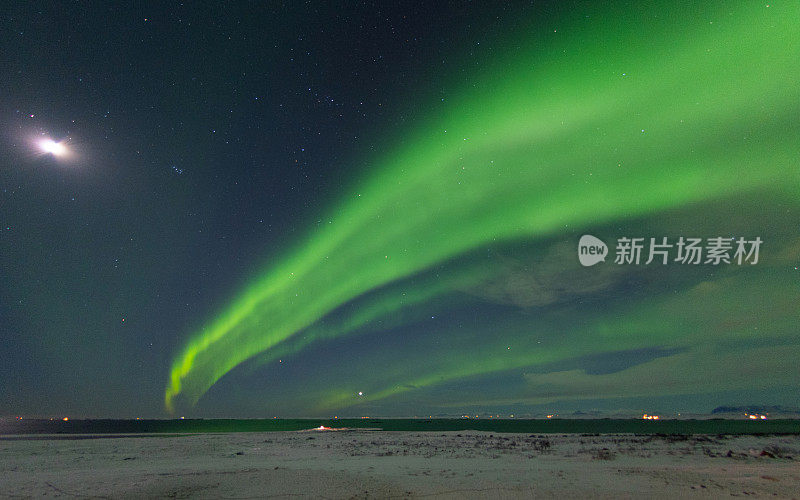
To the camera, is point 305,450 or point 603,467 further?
point 305,450

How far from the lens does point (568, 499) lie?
12969 mm

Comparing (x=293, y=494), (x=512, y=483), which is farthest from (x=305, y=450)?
(x=512, y=483)

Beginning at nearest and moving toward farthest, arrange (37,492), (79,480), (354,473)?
1. (37,492)
2. (79,480)
3. (354,473)

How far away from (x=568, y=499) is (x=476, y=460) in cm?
1093

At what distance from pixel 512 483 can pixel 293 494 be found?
8.20 meters

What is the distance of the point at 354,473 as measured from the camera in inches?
728

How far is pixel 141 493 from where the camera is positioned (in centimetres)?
1458

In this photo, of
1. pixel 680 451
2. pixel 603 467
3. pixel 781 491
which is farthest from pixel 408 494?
pixel 680 451

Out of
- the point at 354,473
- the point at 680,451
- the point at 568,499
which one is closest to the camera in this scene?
the point at 568,499

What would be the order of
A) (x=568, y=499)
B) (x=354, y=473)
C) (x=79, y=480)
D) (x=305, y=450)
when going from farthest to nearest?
(x=305, y=450)
(x=354, y=473)
(x=79, y=480)
(x=568, y=499)

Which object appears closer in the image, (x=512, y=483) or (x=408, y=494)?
(x=408, y=494)

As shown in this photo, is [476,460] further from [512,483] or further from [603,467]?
[512,483]

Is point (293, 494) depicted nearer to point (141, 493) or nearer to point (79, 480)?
point (141, 493)

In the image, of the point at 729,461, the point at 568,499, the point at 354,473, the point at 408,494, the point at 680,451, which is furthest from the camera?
the point at 680,451
